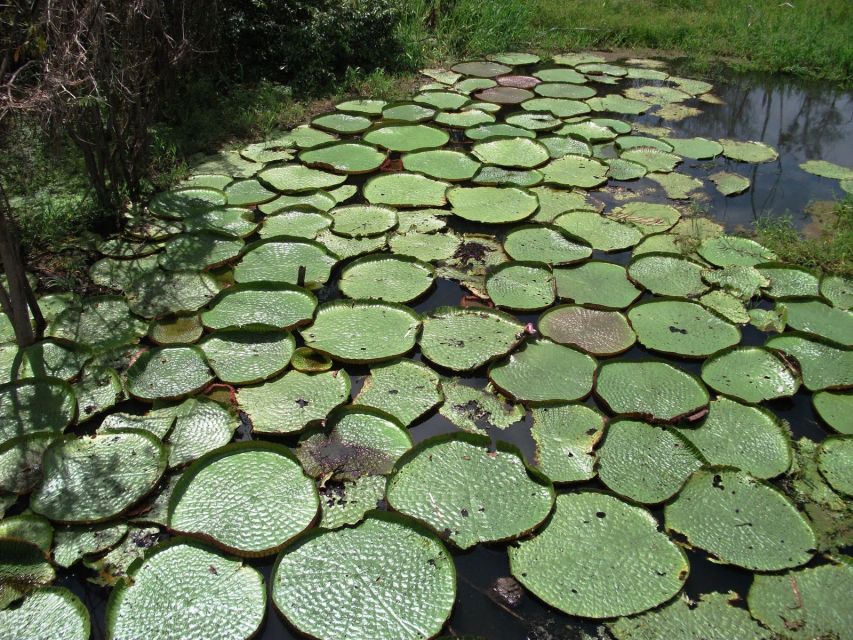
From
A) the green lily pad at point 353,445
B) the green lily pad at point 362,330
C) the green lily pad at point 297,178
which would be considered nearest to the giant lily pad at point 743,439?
the green lily pad at point 353,445

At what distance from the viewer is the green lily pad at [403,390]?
272 centimetres

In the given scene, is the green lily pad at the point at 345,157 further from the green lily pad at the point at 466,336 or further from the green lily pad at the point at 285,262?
the green lily pad at the point at 466,336

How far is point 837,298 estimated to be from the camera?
3559 millimetres

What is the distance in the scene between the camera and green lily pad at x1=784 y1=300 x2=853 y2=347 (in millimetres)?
3270

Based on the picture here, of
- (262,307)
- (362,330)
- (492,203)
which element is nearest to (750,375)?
(362,330)

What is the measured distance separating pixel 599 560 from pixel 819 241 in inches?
121

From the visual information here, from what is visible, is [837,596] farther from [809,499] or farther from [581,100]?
[581,100]

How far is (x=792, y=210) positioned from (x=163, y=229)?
172 inches

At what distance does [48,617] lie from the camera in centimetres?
192

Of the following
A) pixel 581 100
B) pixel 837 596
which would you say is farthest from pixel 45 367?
pixel 581 100

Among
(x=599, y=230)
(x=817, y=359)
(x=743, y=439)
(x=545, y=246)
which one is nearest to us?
(x=743, y=439)

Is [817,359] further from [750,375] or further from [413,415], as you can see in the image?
[413,415]

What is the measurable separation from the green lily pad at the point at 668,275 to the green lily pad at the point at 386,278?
1213 millimetres

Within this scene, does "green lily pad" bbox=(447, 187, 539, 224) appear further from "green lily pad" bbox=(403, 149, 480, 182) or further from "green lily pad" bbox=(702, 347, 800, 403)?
"green lily pad" bbox=(702, 347, 800, 403)
